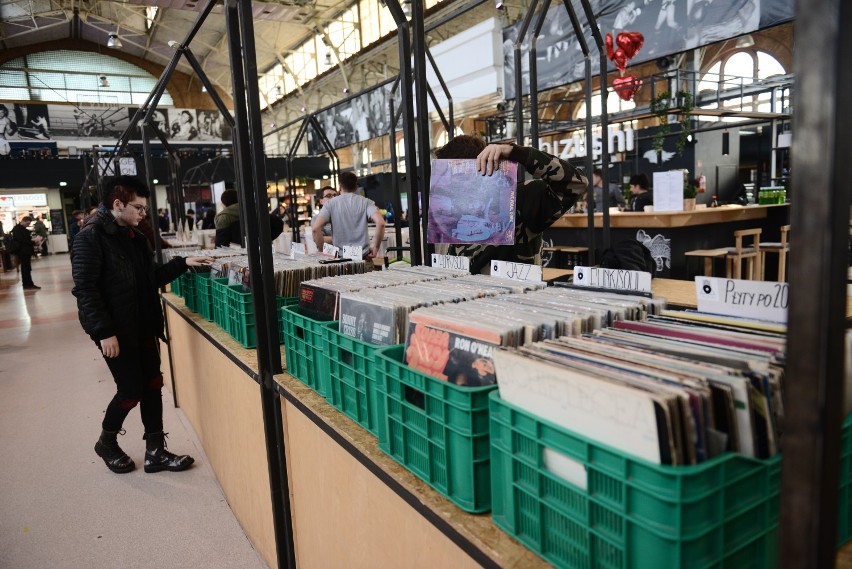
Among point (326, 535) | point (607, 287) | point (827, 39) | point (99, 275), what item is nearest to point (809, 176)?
point (827, 39)

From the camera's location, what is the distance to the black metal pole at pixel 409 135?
2.20 m

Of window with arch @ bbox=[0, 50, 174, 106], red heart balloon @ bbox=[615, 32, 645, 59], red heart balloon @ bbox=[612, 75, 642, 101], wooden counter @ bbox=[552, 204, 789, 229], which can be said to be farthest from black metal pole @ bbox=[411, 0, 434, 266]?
window with arch @ bbox=[0, 50, 174, 106]

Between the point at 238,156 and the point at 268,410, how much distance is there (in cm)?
84

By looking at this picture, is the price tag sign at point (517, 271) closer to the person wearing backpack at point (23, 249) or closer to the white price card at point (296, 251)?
the white price card at point (296, 251)

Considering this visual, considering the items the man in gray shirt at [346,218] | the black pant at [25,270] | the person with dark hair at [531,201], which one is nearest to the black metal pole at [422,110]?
the person with dark hair at [531,201]

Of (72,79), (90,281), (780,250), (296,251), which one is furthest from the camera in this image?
(72,79)

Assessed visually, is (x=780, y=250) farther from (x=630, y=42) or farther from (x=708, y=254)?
(x=630, y=42)

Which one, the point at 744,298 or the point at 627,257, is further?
the point at 627,257

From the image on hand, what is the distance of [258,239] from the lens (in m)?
1.90

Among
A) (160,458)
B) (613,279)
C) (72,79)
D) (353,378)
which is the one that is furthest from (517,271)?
(72,79)

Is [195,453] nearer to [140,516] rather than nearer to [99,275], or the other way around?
[140,516]

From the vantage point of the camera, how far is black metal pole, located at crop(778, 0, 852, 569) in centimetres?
46

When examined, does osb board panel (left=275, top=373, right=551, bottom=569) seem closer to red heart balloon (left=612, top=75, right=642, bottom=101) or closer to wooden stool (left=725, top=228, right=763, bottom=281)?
wooden stool (left=725, top=228, right=763, bottom=281)

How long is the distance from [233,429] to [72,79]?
29116 mm
